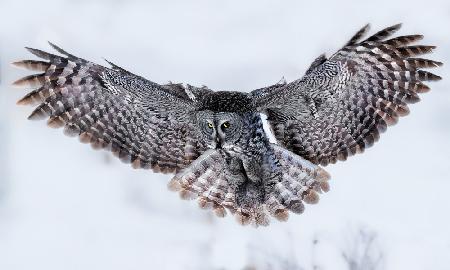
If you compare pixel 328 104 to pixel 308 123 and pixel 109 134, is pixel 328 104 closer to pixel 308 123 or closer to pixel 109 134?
pixel 308 123

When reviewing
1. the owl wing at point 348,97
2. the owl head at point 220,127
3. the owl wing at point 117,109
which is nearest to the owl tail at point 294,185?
the owl wing at point 348,97

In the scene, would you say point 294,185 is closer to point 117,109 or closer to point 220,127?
point 220,127

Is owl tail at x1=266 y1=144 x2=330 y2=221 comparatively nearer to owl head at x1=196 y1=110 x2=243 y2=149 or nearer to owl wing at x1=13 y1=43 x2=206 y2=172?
owl head at x1=196 y1=110 x2=243 y2=149

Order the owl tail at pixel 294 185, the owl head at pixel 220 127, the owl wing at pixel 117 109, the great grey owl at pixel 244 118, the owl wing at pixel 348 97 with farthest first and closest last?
the owl tail at pixel 294 185 < the owl head at pixel 220 127 < the owl wing at pixel 117 109 < the great grey owl at pixel 244 118 < the owl wing at pixel 348 97

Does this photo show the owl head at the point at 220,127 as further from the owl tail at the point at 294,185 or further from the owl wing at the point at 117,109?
the owl tail at the point at 294,185

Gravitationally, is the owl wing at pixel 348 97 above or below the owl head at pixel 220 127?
above

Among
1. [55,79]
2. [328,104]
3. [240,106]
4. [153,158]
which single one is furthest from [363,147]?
[55,79]

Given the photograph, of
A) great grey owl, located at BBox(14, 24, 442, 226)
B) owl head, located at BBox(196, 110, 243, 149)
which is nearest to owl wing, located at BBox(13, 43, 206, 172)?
great grey owl, located at BBox(14, 24, 442, 226)

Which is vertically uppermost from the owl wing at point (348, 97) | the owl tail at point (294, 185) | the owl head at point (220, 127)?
the owl wing at point (348, 97)
